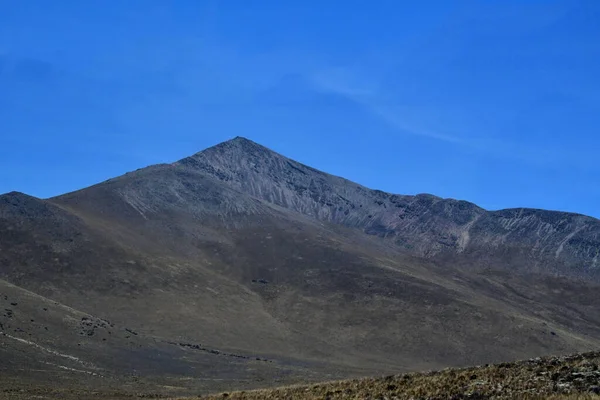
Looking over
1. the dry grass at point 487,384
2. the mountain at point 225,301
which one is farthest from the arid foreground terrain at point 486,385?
the mountain at point 225,301

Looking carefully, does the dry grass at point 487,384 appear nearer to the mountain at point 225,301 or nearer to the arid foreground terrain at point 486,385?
the arid foreground terrain at point 486,385

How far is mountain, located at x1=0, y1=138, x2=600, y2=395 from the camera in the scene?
250 feet

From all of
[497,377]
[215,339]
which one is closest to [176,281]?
[215,339]

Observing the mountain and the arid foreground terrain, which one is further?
the mountain

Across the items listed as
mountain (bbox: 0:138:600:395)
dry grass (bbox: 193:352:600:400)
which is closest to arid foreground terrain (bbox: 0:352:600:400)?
dry grass (bbox: 193:352:600:400)

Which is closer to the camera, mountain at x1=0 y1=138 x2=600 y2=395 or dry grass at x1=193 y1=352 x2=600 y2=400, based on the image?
dry grass at x1=193 y1=352 x2=600 y2=400

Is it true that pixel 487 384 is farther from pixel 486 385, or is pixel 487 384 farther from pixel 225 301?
pixel 225 301

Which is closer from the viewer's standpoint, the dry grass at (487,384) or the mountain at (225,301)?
the dry grass at (487,384)

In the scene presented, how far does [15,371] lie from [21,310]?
2489 centimetres

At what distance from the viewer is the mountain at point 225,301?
76062 millimetres

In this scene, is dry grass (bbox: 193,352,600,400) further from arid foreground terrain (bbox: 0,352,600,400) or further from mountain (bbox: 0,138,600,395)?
mountain (bbox: 0,138,600,395)

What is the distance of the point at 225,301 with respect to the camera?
401 ft

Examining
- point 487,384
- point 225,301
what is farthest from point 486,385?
point 225,301

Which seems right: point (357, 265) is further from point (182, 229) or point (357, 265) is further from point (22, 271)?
point (22, 271)
